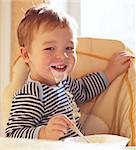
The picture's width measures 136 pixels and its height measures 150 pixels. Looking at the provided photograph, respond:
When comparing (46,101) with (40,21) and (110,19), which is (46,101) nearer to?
(40,21)

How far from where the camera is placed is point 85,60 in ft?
3.85

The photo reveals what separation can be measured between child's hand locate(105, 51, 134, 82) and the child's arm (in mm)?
285

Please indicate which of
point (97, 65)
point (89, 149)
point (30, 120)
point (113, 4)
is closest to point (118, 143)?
point (89, 149)

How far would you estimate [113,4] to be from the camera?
1.64 metres

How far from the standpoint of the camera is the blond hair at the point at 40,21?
3.45ft

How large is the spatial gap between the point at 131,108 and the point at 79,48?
9.6 inches

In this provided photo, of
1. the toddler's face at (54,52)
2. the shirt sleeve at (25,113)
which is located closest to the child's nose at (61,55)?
the toddler's face at (54,52)

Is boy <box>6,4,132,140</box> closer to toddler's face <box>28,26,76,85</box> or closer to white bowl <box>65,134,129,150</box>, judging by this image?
toddler's face <box>28,26,76,85</box>

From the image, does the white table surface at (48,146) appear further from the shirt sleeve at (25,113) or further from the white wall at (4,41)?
the white wall at (4,41)

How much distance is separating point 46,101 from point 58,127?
166mm

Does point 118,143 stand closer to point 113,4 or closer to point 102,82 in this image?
point 102,82

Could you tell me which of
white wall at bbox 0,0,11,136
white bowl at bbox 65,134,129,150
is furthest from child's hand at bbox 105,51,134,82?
white wall at bbox 0,0,11,136

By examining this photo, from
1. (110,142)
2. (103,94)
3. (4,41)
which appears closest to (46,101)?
(103,94)

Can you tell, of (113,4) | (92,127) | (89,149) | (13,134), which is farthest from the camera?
(113,4)
